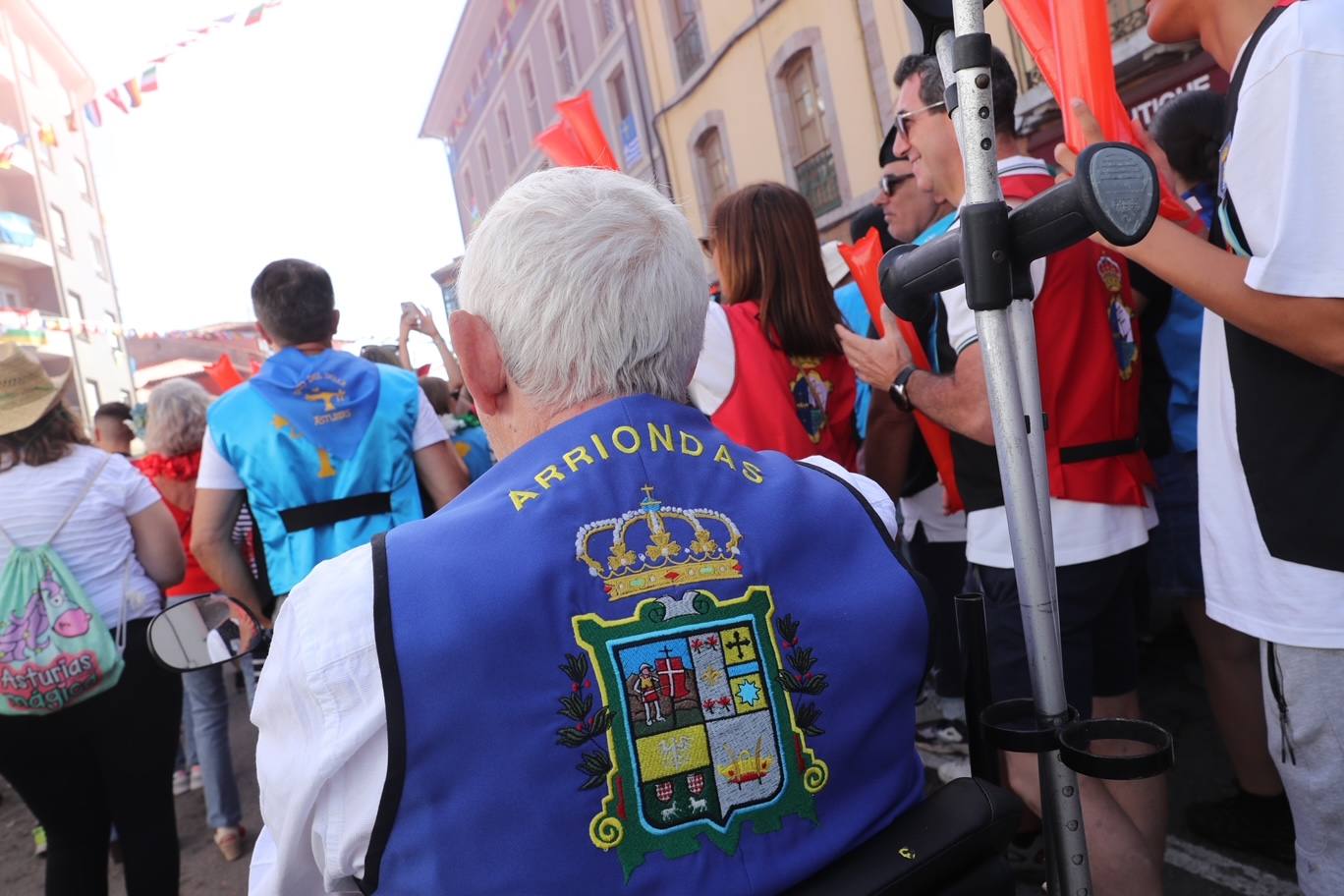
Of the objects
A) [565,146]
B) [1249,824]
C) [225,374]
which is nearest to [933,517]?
[1249,824]

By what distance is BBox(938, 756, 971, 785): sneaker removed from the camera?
121 inches

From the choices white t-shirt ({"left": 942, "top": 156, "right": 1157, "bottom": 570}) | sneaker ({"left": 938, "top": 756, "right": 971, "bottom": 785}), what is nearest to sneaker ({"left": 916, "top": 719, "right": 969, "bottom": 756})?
sneaker ({"left": 938, "top": 756, "right": 971, "bottom": 785})

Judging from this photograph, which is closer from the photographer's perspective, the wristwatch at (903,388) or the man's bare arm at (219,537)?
the wristwatch at (903,388)

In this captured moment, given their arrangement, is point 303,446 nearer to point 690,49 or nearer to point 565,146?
point 565,146

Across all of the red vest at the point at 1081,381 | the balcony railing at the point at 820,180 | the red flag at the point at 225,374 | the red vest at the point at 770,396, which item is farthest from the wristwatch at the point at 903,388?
the balcony railing at the point at 820,180

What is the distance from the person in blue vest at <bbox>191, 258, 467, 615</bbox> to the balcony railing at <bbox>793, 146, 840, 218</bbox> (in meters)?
8.46

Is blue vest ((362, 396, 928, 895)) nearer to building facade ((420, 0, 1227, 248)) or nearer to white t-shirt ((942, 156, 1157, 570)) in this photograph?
white t-shirt ((942, 156, 1157, 570))

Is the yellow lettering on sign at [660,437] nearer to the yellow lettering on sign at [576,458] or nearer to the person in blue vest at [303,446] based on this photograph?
the yellow lettering on sign at [576,458]

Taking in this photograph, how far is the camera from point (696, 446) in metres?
1.06

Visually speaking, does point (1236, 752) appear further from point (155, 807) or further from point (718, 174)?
point (718, 174)

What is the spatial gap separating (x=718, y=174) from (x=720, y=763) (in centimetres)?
1292

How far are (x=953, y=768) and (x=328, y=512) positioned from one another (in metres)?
2.21

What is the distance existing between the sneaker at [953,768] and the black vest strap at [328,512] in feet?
6.80

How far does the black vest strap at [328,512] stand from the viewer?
2639 millimetres
